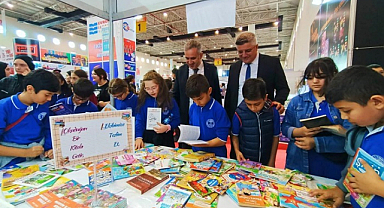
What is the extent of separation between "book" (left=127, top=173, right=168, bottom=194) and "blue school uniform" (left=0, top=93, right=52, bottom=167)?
0.83 meters

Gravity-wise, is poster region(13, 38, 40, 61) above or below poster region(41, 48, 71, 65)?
below

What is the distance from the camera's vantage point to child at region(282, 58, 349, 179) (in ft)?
3.80

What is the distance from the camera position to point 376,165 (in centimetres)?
67

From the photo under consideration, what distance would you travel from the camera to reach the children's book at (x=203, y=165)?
3.83 ft

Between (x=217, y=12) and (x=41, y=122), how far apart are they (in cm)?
164

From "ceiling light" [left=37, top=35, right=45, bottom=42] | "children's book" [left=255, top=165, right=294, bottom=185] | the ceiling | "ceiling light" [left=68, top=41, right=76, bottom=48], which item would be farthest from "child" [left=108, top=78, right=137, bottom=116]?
"ceiling light" [left=68, top=41, right=76, bottom=48]

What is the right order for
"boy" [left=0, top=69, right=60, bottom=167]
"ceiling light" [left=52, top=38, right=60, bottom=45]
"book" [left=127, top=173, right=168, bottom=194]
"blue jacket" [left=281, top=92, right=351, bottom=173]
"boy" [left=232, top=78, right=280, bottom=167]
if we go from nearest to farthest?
"book" [left=127, top=173, right=168, bottom=194], "blue jacket" [left=281, top=92, right=351, bottom=173], "boy" [left=0, top=69, right=60, bottom=167], "boy" [left=232, top=78, right=280, bottom=167], "ceiling light" [left=52, top=38, right=60, bottom=45]

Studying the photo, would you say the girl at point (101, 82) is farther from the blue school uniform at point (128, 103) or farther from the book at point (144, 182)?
the book at point (144, 182)

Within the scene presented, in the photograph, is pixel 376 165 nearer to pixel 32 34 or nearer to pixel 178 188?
pixel 178 188

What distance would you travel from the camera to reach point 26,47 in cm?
564

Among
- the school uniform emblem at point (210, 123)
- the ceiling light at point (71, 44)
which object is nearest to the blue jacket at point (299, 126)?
the school uniform emblem at point (210, 123)

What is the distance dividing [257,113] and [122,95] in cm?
146

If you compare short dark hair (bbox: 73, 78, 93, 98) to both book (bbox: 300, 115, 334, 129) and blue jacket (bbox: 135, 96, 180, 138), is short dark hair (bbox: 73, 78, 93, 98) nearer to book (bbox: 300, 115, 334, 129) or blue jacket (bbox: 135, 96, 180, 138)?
blue jacket (bbox: 135, 96, 180, 138)

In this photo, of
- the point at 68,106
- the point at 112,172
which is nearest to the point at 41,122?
the point at 68,106
